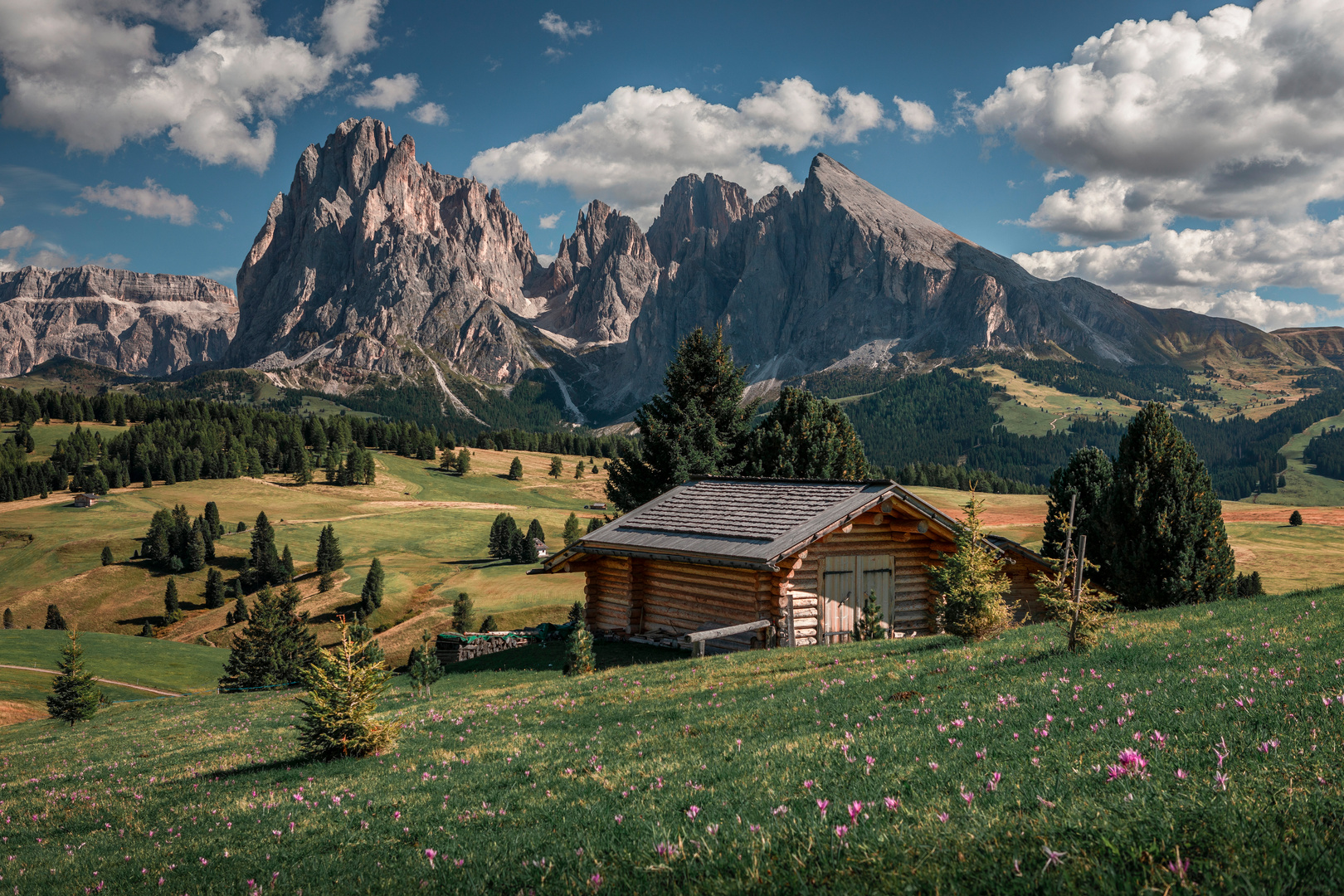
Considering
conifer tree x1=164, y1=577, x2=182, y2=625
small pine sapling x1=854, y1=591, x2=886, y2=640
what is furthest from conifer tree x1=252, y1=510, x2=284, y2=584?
small pine sapling x1=854, y1=591, x2=886, y2=640

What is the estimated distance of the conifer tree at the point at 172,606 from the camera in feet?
295

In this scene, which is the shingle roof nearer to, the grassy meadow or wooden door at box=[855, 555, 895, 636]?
wooden door at box=[855, 555, 895, 636]

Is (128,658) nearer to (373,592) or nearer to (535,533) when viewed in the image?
(373,592)

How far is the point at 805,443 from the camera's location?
1698 inches

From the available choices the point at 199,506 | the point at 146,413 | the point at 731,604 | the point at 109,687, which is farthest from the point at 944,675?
the point at 146,413

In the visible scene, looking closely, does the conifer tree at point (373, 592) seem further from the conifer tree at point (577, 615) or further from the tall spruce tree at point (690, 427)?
the conifer tree at point (577, 615)

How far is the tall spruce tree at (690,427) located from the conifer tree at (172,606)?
245ft

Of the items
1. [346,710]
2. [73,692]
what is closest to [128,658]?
[73,692]

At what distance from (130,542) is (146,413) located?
10145cm

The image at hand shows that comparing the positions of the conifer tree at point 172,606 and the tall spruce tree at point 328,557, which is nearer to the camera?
the conifer tree at point 172,606

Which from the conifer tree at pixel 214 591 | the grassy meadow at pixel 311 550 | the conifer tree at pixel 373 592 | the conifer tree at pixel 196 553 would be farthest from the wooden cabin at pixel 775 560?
the conifer tree at pixel 196 553

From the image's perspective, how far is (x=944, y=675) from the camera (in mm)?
12039

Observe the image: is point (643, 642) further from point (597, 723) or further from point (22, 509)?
point (22, 509)

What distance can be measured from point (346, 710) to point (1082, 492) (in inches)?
1426
